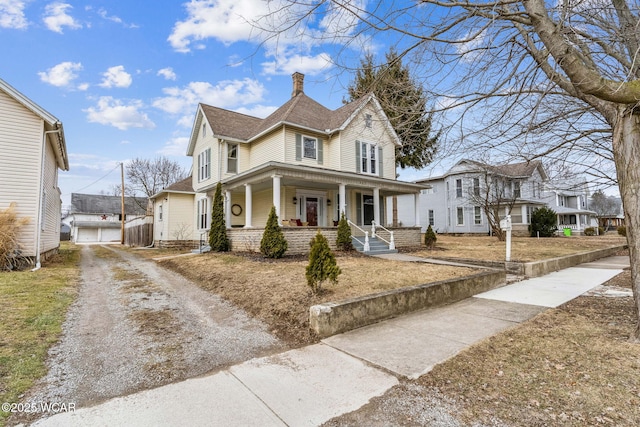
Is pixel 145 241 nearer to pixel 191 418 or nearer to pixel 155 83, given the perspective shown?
pixel 155 83

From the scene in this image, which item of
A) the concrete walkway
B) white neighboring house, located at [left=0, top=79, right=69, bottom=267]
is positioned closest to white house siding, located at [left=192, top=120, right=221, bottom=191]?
white neighboring house, located at [left=0, top=79, right=69, bottom=267]

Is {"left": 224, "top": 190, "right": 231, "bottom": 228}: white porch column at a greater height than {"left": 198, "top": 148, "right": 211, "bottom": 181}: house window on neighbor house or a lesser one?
lesser

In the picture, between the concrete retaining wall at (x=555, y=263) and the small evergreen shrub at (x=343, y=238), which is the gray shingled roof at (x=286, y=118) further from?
the concrete retaining wall at (x=555, y=263)

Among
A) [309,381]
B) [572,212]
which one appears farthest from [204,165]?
[572,212]

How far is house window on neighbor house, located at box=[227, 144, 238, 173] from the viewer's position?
59.1ft

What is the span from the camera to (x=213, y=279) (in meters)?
8.48

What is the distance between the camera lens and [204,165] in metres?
19.9

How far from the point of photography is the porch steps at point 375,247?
44.7ft

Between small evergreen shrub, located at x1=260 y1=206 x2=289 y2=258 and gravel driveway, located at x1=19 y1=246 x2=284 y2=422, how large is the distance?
182 inches

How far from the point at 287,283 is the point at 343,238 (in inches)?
270

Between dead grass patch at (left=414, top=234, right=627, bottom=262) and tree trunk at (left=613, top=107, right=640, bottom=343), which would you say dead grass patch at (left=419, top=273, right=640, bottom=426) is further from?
dead grass patch at (left=414, top=234, right=627, bottom=262)

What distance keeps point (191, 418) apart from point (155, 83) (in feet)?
53.2

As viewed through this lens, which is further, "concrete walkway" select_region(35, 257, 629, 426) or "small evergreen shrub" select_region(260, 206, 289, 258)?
"small evergreen shrub" select_region(260, 206, 289, 258)

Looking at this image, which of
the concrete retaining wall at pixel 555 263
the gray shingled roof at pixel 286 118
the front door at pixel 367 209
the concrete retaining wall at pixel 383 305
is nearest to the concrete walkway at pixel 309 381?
the concrete retaining wall at pixel 383 305
